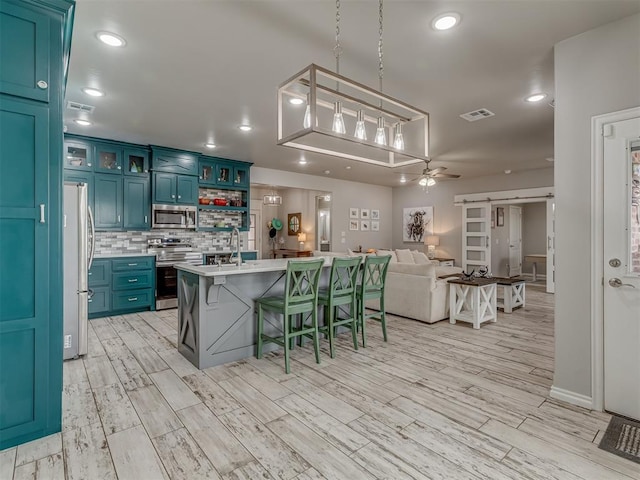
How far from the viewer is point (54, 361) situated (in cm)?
Result: 216

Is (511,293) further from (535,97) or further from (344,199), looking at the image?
(344,199)

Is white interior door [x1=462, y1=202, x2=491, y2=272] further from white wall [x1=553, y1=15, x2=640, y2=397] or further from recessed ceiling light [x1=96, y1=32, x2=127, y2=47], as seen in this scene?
Answer: recessed ceiling light [x1=96, y1=32, x2=127, y2=47]

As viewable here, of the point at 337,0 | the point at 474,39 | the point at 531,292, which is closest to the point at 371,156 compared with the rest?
the point at 474,39

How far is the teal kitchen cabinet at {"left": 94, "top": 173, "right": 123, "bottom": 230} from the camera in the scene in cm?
528

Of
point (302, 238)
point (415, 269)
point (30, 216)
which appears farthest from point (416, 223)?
point (30, 216)

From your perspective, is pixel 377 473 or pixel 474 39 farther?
pixel 474 39

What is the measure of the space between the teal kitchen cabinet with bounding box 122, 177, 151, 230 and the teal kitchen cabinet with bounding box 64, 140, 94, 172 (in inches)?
21.9

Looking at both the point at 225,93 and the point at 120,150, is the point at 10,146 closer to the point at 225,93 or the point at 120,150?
the point at 225,93

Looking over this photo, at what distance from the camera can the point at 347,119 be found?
448 centimetres

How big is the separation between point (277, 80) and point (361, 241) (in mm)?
6628

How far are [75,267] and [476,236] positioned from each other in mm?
8179

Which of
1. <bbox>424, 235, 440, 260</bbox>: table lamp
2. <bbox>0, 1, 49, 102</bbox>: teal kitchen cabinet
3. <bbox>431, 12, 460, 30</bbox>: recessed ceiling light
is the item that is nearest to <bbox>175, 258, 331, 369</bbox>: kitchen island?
<bbox>0, 1, 49, 102</bbox>: teal kitchen cabinet

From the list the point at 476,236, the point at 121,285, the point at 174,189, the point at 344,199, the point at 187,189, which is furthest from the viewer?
the point at 344,199

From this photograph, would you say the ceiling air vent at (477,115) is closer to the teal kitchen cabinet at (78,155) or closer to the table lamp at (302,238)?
the teal kitchen cabinet at (78,155)
